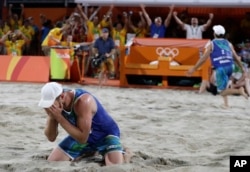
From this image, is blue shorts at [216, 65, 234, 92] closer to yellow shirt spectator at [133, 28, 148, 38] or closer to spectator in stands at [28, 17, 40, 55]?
yellow shirt spectator at [133, 28, 148, 38]

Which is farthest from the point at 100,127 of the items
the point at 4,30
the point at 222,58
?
the point at 4,30

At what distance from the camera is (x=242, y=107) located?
35.9ft

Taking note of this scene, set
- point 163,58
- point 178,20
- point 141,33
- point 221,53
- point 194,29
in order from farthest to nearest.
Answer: point 141,33 → point 194,29 → point 178,20 → point 163,58 → point 221,53

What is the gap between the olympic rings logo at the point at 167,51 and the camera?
604 inches

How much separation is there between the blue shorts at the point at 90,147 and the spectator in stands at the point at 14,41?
40.2 ft

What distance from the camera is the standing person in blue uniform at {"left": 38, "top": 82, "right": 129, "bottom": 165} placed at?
16.5 ft

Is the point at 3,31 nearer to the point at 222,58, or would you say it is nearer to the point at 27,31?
the point at 27,31

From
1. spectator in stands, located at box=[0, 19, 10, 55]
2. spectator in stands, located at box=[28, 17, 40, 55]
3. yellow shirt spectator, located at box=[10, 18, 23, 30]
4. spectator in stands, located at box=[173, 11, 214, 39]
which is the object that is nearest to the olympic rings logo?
spectator in stands, located at box=[173, 11, 214, 39]

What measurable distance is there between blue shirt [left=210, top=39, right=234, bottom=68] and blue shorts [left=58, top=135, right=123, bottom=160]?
5.37 m

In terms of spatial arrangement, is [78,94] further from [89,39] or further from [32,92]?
[89,39]

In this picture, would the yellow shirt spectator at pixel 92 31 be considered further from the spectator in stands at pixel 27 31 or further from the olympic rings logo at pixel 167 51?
the olympic rings logo at pixel 167 51

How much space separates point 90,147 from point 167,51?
9.85m

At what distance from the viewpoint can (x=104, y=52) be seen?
1541 cm

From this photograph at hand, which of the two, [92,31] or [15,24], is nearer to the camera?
[92,31]
